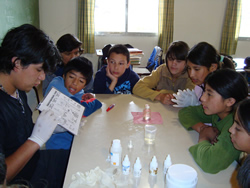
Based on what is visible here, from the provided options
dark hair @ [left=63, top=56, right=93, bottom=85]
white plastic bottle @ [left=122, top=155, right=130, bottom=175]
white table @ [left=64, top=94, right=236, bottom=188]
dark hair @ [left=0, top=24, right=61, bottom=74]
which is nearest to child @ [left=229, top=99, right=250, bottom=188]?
white table @ [left=64, top=94, right=236, bottom=188]

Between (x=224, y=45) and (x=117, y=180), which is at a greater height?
(x=224, y=45)

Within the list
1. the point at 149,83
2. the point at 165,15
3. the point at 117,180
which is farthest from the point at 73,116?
the point at 165,15

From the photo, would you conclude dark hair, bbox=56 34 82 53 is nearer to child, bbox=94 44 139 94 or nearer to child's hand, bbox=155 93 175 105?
child, bbox=94 44 139 94

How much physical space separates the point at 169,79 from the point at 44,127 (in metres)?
1.36

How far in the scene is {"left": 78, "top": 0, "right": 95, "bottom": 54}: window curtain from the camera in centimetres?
491

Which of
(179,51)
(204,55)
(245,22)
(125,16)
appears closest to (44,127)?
(204,55)

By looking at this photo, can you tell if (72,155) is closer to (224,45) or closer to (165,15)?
(165,15)

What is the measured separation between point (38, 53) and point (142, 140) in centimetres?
70

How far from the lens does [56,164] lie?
1.38 m

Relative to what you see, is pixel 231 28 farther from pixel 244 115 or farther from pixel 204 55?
pixel 244 115

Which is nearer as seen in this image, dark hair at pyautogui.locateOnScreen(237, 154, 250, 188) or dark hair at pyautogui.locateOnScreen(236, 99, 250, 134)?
dark hair at pyautogui.locateOnScreen(237, 154, 250, 188)

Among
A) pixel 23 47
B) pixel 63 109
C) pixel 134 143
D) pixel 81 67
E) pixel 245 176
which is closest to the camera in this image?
pixel 245 176

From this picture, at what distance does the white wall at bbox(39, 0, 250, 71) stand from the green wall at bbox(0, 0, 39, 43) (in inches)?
16.8

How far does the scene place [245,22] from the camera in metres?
5.71
